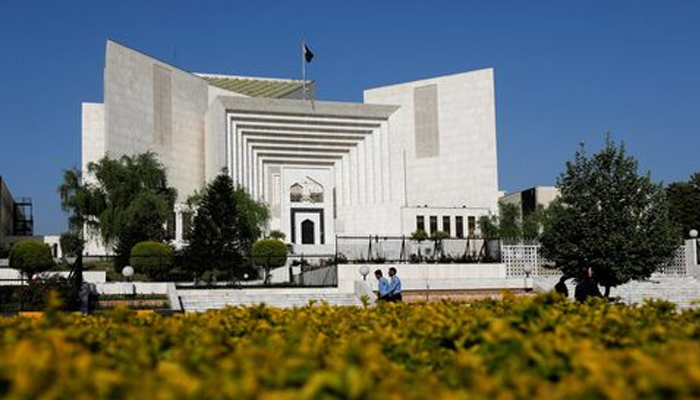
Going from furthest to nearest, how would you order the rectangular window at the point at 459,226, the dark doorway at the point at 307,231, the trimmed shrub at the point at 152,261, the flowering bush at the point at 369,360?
the dark doorway at the point at 307,231 → the rectangular window at the point at 459,226 → the trimmed shrub at the point at 152,261 → the flowering bush at the point at 369,360

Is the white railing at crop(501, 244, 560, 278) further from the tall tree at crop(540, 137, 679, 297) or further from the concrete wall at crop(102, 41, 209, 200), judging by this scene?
the concrete wall at crop(102, 41, 209, 200)

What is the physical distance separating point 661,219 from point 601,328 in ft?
61.2

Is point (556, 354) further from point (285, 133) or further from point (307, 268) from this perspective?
point (285, 133)

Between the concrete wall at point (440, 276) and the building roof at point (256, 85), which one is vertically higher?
the building roof at point (256, 85)

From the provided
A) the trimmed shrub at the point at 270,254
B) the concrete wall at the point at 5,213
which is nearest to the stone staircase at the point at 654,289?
the trimmed shrub at the point at 270,254

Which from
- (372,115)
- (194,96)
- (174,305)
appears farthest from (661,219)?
(194,96)

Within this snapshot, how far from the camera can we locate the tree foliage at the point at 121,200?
4106cm

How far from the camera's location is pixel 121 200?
42.6 meters

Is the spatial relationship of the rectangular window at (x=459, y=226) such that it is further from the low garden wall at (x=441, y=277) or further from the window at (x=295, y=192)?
the low garden wall at (x=441, y=277)

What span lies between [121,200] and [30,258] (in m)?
10.1

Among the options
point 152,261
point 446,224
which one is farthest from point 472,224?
point 152,261

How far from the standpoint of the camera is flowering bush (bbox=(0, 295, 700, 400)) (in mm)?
2793

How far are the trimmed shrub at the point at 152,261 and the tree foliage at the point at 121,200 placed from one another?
679cm

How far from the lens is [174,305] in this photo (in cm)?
2245
